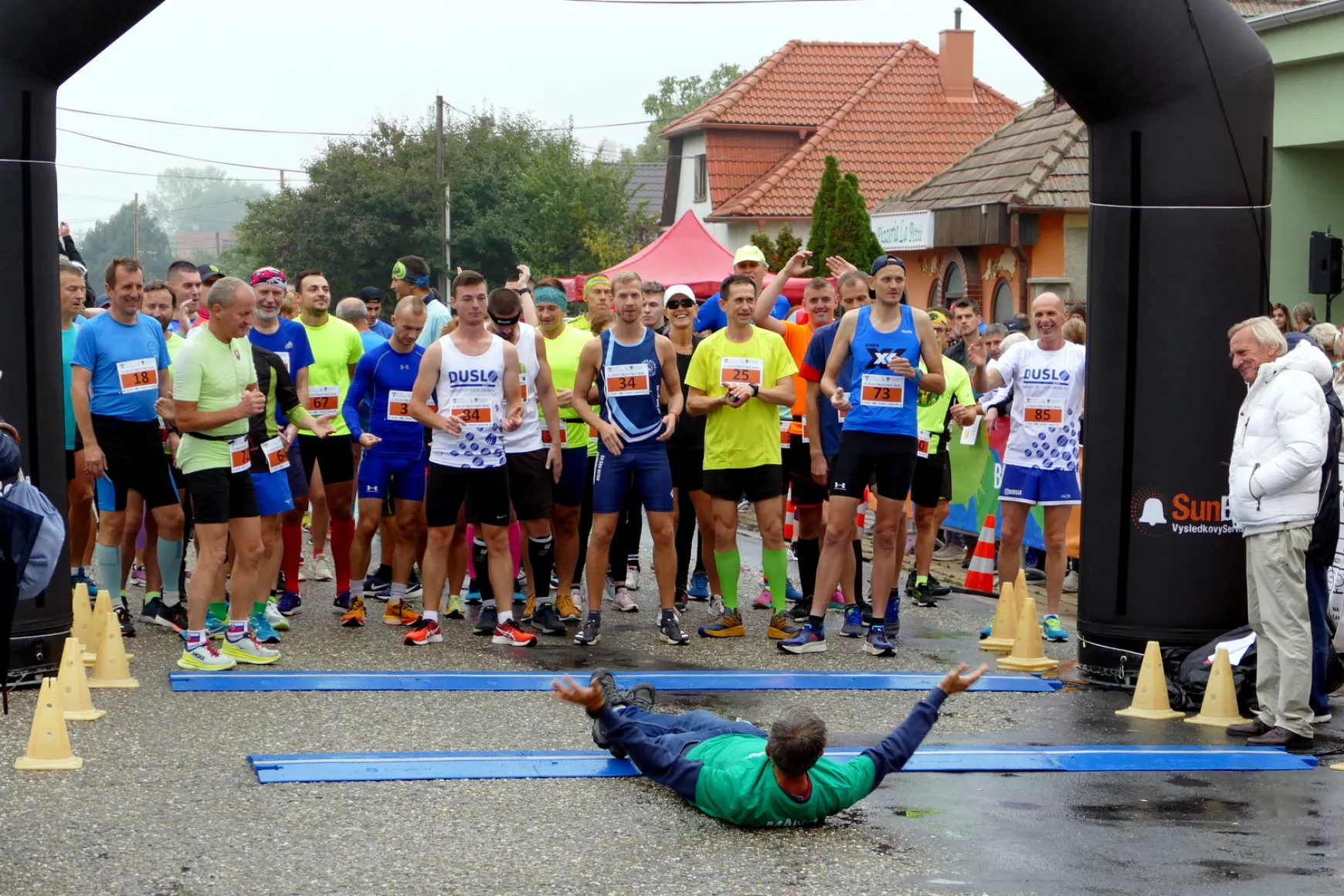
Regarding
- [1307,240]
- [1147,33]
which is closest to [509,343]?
[1147,33]

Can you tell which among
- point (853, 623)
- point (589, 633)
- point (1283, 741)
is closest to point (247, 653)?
point (589, 633)

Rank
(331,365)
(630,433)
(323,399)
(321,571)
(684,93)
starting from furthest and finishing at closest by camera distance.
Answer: (684,93) < (321,571) < (331,365) < (323,399) < (630,433)

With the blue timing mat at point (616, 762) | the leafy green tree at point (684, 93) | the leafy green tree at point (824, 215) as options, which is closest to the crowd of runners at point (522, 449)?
the blue timing mat at point (616, 762)

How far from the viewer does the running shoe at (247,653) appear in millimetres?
9047

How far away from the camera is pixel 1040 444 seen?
10.4 m

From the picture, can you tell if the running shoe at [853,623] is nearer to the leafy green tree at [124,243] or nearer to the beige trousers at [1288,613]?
the beige trousers at [1288,613]

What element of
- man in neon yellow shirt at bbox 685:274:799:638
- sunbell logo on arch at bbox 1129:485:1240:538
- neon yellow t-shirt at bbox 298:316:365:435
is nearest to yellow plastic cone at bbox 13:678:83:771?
man in neon yellow shirt at bbox 685:274:799:638

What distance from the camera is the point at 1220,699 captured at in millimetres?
8188

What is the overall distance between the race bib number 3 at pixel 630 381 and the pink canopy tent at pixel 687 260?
689 inches

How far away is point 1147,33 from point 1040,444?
2.81 meters

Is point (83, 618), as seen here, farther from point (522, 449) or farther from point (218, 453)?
point (522, 449)

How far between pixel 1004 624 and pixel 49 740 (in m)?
5.74

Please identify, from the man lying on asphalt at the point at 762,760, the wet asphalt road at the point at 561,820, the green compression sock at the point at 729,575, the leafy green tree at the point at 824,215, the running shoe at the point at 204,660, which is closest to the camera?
the wet asphalt road at the point at 561,820

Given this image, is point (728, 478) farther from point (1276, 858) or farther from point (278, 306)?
point (1276, 858)
